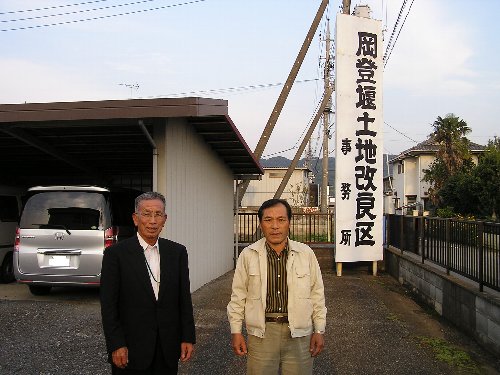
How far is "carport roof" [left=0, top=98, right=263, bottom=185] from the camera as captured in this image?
7.35 metres

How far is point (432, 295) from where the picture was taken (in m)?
8.50

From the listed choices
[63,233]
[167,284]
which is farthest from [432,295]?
[167,284]

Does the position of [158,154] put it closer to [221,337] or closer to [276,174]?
[221,337]

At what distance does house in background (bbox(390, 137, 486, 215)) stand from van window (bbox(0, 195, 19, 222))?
3542 cm

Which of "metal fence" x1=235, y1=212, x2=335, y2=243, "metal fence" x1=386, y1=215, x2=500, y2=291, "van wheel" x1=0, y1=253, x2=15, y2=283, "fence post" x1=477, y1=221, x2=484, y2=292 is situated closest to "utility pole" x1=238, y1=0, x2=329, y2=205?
"metal fence" x1=235, y1=212, x2=335, y2=243

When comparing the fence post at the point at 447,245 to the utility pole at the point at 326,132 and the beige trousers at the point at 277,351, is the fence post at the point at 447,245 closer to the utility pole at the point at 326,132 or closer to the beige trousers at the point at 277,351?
the beige trousers at the point at 277,351

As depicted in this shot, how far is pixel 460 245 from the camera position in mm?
7473

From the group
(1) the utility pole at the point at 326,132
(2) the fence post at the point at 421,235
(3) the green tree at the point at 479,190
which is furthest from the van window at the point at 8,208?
(3) the green tree at the point at 479,190

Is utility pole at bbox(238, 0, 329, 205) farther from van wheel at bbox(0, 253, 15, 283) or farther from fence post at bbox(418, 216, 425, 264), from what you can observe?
van wheel at bbox(0, 253, 15, 283)

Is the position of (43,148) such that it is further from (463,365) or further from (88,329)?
(463,365)

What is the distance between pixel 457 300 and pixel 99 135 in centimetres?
674

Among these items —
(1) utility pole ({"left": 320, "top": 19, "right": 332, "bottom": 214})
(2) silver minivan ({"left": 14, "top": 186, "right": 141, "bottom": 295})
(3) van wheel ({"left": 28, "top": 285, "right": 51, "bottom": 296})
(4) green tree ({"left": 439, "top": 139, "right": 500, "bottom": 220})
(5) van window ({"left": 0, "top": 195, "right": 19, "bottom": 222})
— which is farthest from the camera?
(4) green tree ({"left": 439, "top": 139, "right": 500, "bottom": 220})

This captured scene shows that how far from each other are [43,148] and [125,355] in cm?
759

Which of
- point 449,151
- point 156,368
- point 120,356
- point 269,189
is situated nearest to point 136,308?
point 120,356
